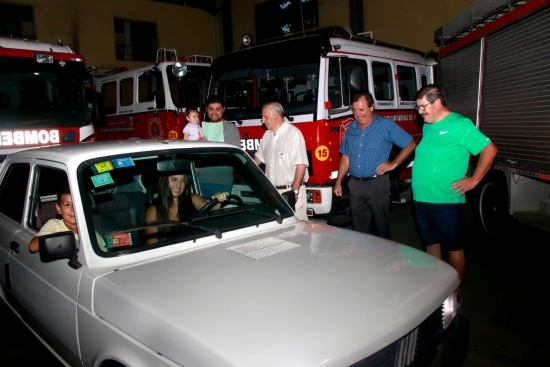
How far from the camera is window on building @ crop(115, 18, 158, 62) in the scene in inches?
686

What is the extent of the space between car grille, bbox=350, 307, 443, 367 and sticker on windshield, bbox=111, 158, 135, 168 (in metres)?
1.75

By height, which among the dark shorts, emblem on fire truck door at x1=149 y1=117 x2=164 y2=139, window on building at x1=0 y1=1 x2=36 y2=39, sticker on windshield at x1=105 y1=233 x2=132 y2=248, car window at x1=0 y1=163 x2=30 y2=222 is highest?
window on building at x1=0 y1=1 x2=36 y2=39

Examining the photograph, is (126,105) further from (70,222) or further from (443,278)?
(443,278)

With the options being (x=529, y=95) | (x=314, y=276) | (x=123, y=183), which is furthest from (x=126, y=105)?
(x=314, y=276)

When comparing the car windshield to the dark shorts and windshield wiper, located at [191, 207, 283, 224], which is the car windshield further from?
the dark shorts

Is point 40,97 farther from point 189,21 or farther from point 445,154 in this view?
point 189,21

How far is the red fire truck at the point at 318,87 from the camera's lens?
5629 mm

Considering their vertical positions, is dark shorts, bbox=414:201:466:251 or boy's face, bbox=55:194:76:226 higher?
boy's face, bbox=55:194:76:226

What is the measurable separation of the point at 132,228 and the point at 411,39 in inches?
501

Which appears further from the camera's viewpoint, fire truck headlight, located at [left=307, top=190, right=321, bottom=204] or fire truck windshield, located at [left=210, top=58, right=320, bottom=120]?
fire truck windshield, located at [left=210, top=58, right=320, bottom=120]

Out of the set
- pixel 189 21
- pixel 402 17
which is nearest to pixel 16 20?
pixel 189 21

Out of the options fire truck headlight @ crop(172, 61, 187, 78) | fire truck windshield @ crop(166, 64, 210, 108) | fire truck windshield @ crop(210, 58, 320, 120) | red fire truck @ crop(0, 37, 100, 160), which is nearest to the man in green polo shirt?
fire truck windshield @ crop(210, 58, 320, 120)

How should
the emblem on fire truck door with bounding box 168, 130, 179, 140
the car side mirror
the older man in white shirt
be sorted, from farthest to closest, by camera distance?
the emblem on fire truck door with bounding box 168, 130, 179, 140 → the older man in white shirt → the car side mirror

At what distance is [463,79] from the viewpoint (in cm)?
625
